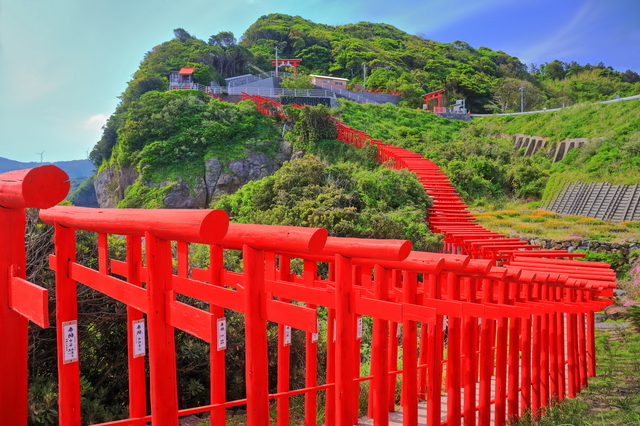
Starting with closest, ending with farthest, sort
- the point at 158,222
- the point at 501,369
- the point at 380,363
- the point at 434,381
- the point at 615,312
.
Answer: the point at 158,222 → the point at 380,363 → the point at 434,381 → the point at 501,369 → the point at 615,312

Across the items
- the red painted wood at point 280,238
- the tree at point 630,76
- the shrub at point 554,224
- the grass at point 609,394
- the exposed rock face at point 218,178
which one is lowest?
the grass at point 609,394

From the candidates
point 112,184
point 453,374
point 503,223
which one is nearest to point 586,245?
point 503,223

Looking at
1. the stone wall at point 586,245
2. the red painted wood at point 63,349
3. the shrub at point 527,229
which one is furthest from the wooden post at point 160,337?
the shrub at point 527,229

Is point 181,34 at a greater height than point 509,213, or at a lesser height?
greater

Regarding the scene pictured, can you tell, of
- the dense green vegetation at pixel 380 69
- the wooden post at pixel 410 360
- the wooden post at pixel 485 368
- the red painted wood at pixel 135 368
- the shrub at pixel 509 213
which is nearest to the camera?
the red painted wood at pixel 135 368

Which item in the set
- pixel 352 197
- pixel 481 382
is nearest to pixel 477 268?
pixel 481 382

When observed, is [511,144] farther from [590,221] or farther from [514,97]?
[514,97]

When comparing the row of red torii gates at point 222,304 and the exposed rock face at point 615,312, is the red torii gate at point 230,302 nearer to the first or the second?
the row of red torii gates at point 222,304

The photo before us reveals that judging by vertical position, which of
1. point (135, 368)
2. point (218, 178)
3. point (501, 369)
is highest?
point (218, 178)

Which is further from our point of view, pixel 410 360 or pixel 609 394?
pixel 609 394

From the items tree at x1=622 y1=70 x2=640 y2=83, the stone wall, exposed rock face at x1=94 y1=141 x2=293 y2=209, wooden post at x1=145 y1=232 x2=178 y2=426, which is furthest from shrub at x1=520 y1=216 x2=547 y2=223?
tree at x1=622 y1=70 x2=640 y2=83

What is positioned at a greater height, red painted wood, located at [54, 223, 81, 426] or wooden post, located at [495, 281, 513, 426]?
red painted wood, located at [54, 223, 81, 426]

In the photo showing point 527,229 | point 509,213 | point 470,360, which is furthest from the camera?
point 509,213

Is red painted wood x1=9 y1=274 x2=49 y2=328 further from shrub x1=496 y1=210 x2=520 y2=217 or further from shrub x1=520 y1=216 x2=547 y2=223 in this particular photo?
shrub x1=496 y1=210 x2=520 y2=217
